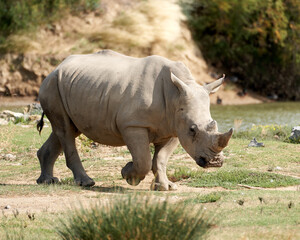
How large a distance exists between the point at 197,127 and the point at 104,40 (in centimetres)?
1727

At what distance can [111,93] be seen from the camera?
8.91 m

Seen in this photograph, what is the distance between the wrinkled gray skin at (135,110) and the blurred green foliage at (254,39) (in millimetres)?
18636

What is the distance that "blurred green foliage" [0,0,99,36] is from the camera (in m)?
24.3

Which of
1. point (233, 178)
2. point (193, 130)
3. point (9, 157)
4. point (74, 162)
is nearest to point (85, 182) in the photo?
point (74, 162)

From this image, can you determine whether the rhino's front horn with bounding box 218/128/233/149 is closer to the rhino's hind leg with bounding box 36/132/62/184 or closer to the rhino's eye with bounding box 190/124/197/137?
the rhino's eye with bounding box 190/124/197/137

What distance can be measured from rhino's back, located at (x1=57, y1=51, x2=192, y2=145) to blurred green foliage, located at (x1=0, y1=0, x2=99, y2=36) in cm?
1532

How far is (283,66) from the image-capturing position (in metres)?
29.7

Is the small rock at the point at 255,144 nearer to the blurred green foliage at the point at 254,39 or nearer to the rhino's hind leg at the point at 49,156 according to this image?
the rhino's hind leg at the point at 49,156

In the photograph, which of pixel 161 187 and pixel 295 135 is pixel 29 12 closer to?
pixel 295 135

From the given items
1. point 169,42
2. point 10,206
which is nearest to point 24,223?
point 10,206

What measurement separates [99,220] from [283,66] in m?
25.9

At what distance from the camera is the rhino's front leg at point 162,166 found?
8758 millimetres

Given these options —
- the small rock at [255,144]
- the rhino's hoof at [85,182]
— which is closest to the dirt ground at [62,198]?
the rhino's hoof at [85,182]

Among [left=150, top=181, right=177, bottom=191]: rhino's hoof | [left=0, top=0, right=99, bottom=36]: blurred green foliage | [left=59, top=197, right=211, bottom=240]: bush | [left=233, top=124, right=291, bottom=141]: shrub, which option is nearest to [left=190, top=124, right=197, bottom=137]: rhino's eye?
[left=150, top=181, right=177, bottom=191]: rhino's hoof
